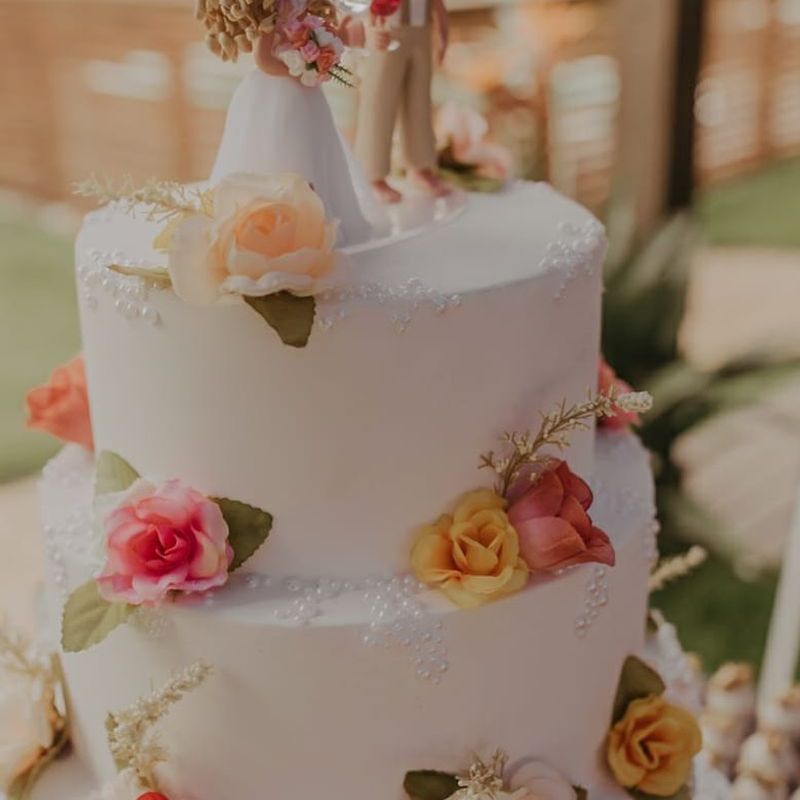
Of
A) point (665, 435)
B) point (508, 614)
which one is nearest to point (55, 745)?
point (508, 614)

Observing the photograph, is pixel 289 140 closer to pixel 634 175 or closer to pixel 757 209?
pixel 634 175

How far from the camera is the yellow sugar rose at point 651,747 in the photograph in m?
1.75

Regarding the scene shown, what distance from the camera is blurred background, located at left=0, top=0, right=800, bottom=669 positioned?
3.88 metres

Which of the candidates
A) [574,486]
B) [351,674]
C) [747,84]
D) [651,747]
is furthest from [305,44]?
[747,84]

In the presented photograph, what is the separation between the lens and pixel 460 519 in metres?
1.50

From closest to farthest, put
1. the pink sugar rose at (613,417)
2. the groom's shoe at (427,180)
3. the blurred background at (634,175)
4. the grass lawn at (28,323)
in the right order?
the groom's shoe at (427,180) → the pink sugar rose at (613,417) → the blurred background at (634,175) → the grass lawn at (28,323)

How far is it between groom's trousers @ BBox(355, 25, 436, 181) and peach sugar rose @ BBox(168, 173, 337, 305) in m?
0.42

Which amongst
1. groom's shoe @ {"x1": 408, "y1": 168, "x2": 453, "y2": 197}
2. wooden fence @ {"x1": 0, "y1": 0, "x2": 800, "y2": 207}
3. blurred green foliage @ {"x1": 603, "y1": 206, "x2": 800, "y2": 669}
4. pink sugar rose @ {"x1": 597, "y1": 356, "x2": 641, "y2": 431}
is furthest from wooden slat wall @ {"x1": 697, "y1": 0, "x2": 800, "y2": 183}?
groom's shoe @ {"x1": 408, "y1": 168, "x2": 453, "y2": 197}

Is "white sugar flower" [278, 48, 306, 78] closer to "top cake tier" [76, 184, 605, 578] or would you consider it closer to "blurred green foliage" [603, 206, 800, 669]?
"top cake tier" [76, 184, 605, 578]

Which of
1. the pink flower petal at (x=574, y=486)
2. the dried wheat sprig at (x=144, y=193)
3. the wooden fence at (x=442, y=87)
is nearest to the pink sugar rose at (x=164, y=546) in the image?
the dried wheat sprig at (x=144, y=193)

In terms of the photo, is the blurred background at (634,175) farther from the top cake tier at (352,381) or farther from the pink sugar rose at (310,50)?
the pink sugar rose at (310,50)

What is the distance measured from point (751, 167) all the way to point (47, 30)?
4903mm

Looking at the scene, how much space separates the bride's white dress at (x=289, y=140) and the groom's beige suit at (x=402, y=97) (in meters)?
0.17

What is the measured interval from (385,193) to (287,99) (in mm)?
287
